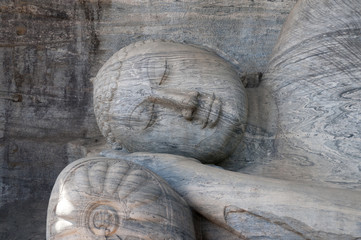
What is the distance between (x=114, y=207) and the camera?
1976mm

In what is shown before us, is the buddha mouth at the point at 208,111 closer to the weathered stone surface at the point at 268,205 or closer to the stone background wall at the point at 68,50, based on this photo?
the weathered stone surface at the point at 268,205

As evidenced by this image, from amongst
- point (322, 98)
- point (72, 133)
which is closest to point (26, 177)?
point (72, 133)

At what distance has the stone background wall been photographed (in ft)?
11.5

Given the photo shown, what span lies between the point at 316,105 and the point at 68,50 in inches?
72.1

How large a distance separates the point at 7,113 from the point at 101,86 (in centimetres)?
115

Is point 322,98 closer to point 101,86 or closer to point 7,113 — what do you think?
point 101,86

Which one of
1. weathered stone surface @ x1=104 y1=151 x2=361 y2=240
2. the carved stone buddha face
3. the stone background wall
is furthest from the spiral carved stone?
the stone background wall

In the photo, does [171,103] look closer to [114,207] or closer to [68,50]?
[114,207]

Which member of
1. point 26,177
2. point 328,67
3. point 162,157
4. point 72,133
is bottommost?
point 26,177

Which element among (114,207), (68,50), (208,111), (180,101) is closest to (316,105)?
(208,111)

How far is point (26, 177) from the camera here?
3.48m

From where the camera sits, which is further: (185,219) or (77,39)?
(77,39)

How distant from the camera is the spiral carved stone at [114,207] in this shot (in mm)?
1944

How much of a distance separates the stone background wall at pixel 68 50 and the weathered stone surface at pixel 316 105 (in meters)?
0.74
